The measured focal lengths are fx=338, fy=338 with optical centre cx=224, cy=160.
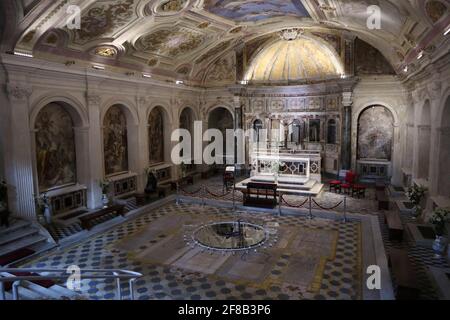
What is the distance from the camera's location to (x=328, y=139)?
781 inches

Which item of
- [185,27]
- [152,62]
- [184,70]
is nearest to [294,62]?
[184,70]

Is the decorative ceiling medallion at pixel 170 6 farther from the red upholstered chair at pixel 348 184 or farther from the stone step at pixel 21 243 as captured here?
the red upholstered chair at pixel 348 184

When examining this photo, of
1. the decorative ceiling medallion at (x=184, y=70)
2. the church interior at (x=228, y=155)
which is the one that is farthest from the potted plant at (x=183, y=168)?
the decorative ceiling medallion at (x=184, y=70)

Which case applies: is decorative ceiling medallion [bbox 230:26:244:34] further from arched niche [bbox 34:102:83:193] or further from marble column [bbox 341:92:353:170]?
arched niche [bbox 34:102:83:193]

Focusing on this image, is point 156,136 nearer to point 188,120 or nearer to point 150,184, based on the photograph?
point 150,184

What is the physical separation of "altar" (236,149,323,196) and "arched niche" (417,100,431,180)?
4.43m

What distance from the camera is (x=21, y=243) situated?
9906 millimetres

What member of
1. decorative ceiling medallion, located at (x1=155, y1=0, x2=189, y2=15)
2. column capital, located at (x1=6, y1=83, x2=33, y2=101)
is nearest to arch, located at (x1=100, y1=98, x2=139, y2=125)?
column capital, located at (x1=6, y1=83, x2=33, y2=101)

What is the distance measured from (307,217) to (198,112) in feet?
37.0

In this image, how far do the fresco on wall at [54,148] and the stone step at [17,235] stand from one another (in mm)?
2030

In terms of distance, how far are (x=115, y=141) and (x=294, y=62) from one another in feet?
36.9

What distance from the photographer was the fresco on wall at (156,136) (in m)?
17.8

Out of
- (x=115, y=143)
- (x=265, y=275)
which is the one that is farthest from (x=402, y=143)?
(x=115, y=143)
